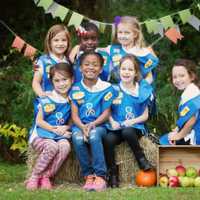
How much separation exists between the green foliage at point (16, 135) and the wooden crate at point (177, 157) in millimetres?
2278

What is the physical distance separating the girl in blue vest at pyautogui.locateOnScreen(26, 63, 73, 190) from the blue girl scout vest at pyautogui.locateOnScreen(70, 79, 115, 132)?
111mm

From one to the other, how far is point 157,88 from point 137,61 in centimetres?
215

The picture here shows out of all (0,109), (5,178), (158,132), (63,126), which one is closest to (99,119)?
(63,126)

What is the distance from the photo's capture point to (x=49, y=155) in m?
6.56

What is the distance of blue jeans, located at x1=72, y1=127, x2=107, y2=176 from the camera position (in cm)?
649

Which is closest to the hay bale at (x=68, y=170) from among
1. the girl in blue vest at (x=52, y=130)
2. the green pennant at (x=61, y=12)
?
the girl in blue vest at (x=52, y=130)

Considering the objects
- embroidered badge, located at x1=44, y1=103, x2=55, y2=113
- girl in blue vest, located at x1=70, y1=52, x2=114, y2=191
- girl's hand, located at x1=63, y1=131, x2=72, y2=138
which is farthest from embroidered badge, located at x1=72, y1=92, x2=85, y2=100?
girl's hand, located at x1=63, y1=131, x2=72, y2=138

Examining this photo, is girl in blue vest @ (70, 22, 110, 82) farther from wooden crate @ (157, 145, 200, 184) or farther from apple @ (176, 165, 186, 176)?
apple @ (176, 165, 186, 176)

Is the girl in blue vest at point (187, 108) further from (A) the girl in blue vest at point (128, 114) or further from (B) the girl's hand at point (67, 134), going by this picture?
(B) the girl's hand at point (67, 134)

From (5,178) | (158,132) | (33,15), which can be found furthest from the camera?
(33,15)

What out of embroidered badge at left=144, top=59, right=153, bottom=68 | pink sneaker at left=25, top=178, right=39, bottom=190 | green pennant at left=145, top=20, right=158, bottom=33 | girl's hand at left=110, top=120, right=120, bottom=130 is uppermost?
green pennant at left=145, top=20, right=158, bottom=33

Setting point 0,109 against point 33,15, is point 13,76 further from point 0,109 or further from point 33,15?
point 33,15

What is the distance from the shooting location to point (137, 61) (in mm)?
6840

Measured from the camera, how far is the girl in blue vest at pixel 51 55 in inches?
274
